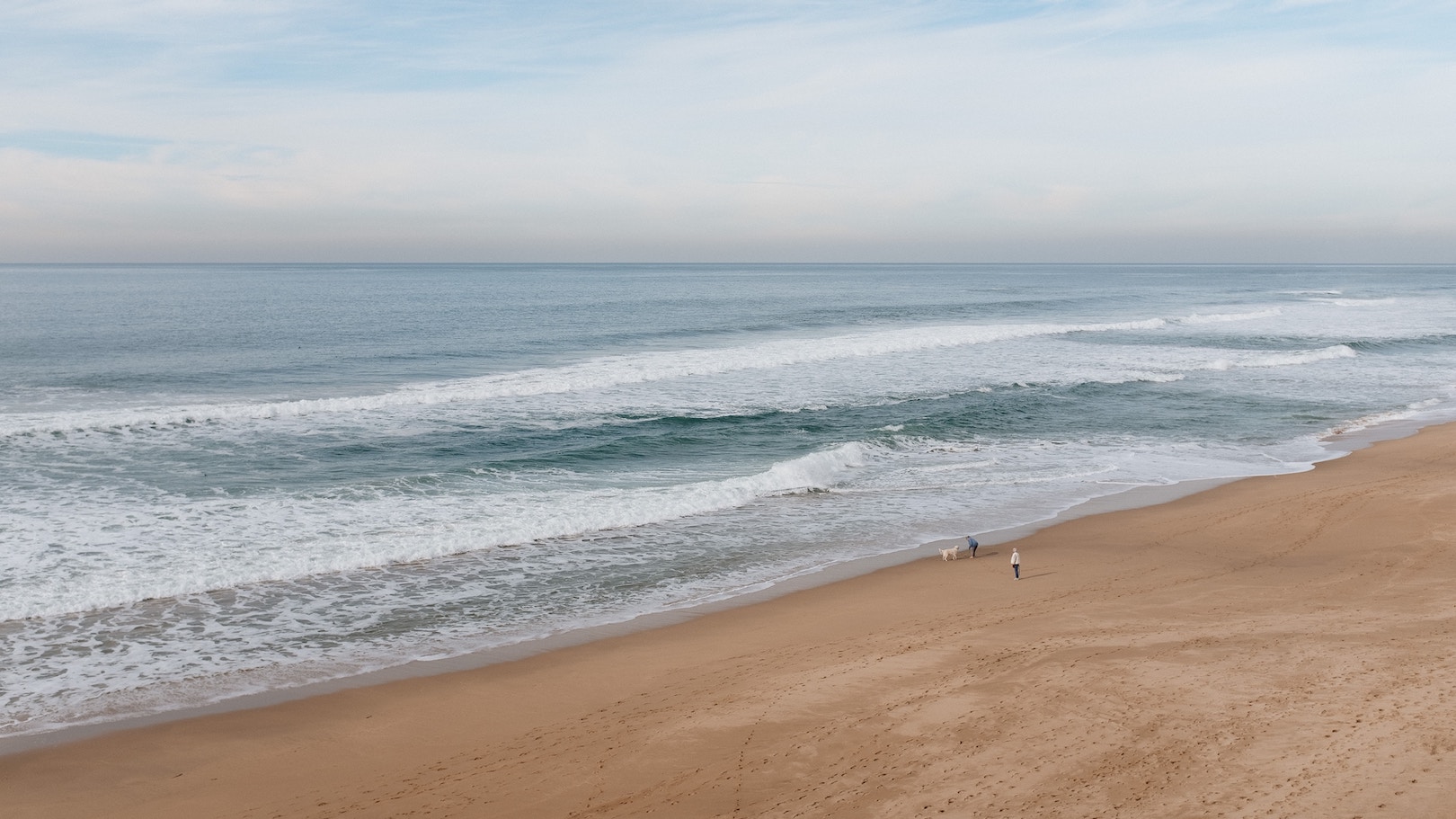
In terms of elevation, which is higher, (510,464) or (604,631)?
(510,464)

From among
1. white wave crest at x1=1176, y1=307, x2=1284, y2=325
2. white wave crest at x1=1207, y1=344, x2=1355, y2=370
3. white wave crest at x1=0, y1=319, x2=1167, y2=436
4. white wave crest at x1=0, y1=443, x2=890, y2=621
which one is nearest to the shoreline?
white wave crest at x1=0, y1=443, x2=890, y2=621

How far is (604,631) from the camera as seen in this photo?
14.1 metres

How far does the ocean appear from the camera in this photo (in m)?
14.2

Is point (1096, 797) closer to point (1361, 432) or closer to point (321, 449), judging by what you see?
point (321, 449)

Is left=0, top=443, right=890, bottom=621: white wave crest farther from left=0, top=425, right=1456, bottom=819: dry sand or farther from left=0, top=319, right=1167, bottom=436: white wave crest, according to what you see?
left=0, top=319, right=1167, bottom=436: white wave crest

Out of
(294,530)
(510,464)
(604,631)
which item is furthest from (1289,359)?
(294,530)

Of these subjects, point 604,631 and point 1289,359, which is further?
point 1289,359

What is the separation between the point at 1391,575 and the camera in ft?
49.5

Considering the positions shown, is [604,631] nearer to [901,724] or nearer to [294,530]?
[901,724]

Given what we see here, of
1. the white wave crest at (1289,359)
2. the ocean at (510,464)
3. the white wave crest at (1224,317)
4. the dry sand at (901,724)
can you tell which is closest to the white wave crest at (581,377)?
the ocean at (510,464)

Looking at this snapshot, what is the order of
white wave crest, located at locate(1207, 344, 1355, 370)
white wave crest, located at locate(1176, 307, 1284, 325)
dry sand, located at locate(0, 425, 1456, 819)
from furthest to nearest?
white wave crest, located at locate(1176, 307, 1284, 325), white wave crest, located at locate(1207, 344, 1355, 370), dry sand, located at locate(0, 425, 1456, 819)

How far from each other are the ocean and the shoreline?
0.21 meters

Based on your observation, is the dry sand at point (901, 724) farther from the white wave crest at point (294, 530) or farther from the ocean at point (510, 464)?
the white wave crest at point (294, 530)

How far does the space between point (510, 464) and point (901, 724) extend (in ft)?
52.4
